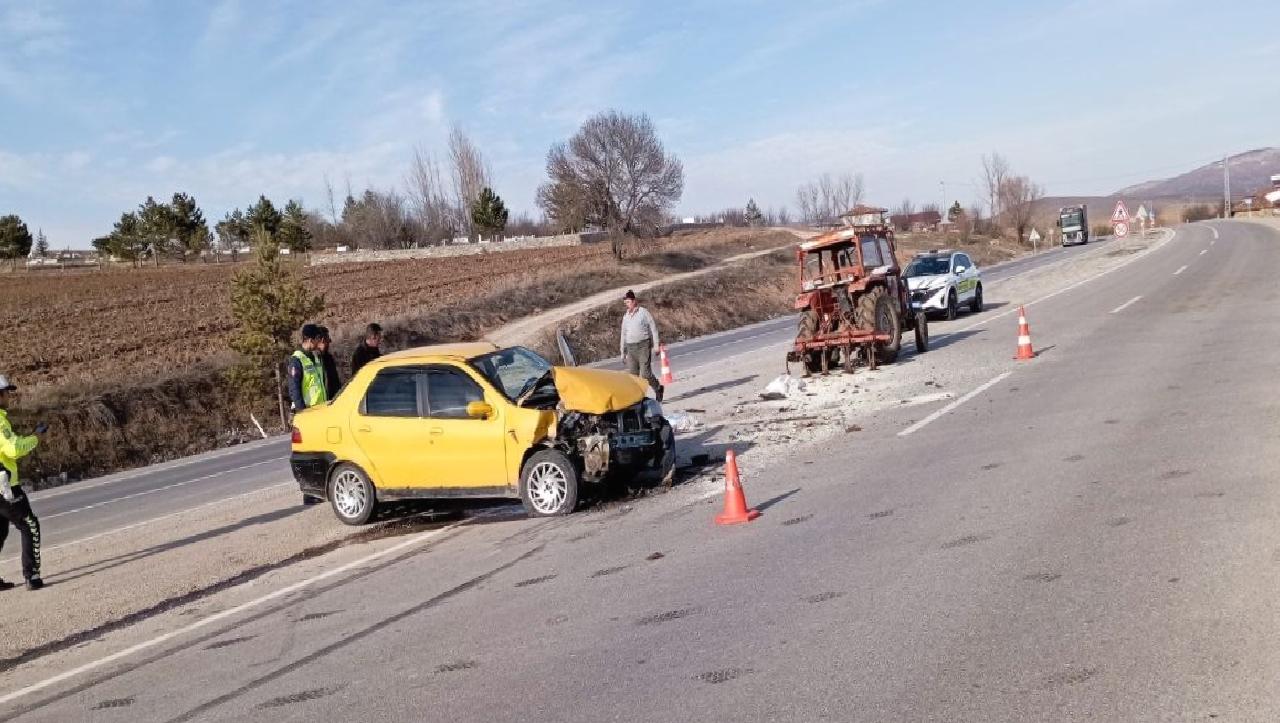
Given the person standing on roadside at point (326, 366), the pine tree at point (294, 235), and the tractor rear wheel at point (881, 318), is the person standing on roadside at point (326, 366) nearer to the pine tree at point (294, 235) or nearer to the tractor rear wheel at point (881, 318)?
the tractor rear wheel at point (881, 318)

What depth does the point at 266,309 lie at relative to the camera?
2544 cm

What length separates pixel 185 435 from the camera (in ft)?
82.9

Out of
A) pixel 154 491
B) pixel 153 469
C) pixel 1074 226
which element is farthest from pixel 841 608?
pixel 1074 226

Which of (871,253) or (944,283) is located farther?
(944,283)

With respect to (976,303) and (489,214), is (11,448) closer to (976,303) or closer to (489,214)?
(976,303)

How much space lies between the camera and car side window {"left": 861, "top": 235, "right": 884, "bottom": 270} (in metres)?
19.5

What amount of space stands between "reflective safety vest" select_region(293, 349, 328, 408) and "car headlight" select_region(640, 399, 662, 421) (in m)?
3.67

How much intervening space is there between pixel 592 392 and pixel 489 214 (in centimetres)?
8762

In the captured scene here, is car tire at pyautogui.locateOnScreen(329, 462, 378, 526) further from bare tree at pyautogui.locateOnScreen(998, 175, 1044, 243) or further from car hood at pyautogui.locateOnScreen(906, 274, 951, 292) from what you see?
bare tree at pyautogui.locateOnScreen(998, 175, 1044, 243)

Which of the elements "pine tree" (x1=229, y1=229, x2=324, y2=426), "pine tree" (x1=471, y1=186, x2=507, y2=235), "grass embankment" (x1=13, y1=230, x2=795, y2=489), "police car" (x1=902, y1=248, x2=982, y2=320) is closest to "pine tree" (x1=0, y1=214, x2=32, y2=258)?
"pine tree" (x1=471, y1=186, x2=507, y2=235)

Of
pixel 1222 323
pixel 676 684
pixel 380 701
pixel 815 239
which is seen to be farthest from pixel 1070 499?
pixel 1222 323

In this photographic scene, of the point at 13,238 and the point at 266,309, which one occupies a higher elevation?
the point at 13,238

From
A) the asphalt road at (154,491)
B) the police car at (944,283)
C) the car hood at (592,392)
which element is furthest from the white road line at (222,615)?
the police car at (944,283)

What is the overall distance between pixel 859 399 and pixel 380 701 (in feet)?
34.8
